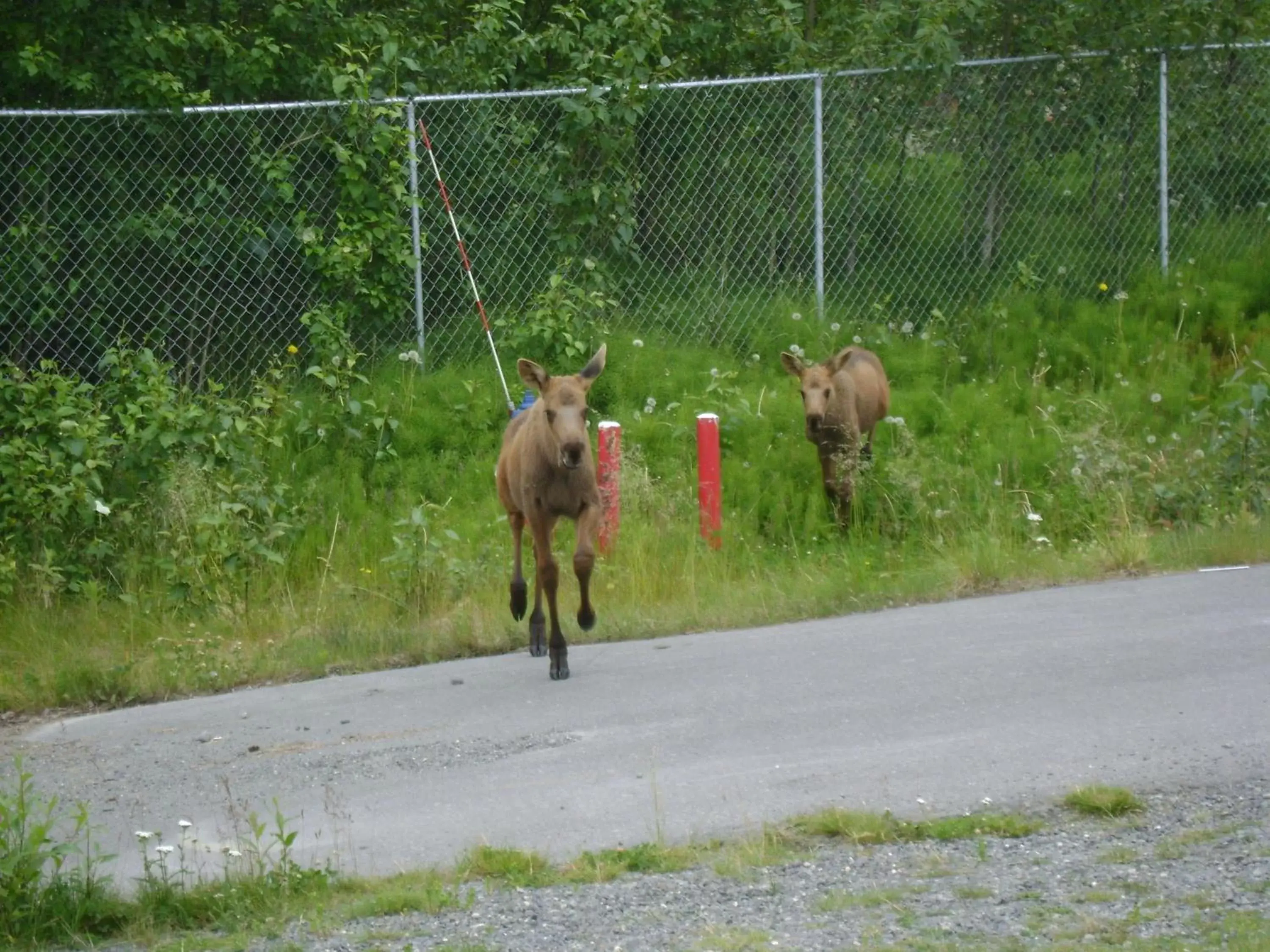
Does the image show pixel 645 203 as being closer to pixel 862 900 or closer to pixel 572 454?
pixel 572 454

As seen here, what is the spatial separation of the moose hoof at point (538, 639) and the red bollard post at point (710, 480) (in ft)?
6.26

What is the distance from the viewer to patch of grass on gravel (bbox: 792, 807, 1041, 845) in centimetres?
584

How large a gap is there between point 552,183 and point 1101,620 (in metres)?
6.14

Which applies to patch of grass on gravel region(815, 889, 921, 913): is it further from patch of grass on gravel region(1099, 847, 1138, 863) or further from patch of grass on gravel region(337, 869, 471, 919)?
patch of grass on gravel region(337, 869, 471, 919)

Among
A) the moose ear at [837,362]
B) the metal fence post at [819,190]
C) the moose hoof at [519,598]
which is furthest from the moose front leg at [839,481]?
the moose hoof at [519,598]

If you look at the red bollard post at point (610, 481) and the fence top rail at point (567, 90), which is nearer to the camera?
the red bollard post at point (610, 481)

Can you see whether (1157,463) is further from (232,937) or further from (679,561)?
(232,937)

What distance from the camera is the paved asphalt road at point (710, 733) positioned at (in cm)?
632

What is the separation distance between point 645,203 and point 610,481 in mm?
3774

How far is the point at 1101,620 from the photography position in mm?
8953

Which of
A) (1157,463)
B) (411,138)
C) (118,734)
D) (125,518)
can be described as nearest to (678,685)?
(118,734)

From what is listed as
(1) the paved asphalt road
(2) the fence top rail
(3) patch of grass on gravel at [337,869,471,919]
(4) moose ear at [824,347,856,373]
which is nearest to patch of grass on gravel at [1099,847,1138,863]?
(1) the paved asphalt road

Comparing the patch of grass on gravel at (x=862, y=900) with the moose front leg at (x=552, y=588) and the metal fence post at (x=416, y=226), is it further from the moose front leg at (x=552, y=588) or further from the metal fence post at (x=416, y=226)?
the metal fence post at (x=416, y=226)

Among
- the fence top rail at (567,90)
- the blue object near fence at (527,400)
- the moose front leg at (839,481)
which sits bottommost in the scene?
the moose front leg at (839,481)
